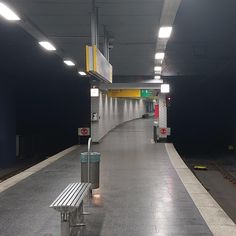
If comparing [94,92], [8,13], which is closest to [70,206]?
[8,13]

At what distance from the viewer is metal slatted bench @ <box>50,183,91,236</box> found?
12.9 ft

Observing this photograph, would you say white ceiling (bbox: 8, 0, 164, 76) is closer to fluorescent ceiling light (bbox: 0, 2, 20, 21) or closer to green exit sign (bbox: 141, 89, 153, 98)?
fluorescent ceiling light (bbox: 0, 2, 20, 21)

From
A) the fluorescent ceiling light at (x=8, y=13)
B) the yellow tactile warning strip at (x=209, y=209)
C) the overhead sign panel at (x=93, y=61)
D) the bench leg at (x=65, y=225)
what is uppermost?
the fluorescent ceiling light at (x=8, y=13)

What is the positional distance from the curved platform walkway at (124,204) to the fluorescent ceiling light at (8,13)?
10.3ft

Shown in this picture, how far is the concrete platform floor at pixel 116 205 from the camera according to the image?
4738 mm

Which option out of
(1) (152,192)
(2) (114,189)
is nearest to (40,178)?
(2) (114,189)

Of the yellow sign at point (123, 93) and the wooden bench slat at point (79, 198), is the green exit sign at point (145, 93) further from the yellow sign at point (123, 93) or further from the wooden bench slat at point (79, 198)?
the wooden bench slat at point (79, 198)

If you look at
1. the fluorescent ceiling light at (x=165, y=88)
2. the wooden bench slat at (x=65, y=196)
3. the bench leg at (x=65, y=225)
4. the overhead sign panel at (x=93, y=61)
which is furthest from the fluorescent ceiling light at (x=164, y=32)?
the fluorescent ceiling light at (x=165, y=88)

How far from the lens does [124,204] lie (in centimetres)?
596

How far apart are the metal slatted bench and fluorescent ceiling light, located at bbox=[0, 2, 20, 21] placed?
3.05 meters

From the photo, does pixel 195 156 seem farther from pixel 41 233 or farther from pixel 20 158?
pixel 41 233

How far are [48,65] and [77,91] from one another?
4.85 metres

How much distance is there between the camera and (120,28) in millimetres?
7457

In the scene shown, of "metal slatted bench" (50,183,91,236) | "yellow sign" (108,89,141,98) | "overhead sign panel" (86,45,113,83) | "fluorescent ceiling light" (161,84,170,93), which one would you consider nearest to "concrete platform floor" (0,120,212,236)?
"metal slatted bench" (50,183,91,236)
